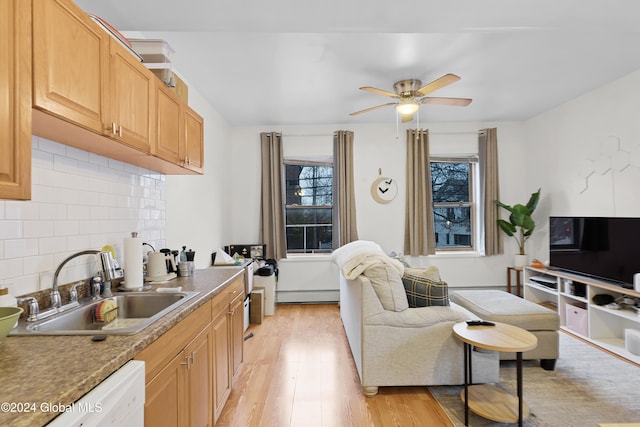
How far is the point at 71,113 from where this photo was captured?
127 centimetres

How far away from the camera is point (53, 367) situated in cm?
95

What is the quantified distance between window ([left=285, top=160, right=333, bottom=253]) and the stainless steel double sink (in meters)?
3.26

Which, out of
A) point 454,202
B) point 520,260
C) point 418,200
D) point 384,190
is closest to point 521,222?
point 520,260

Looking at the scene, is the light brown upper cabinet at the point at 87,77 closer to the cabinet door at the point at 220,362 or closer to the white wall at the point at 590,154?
the cabinet door at the point at 220,362

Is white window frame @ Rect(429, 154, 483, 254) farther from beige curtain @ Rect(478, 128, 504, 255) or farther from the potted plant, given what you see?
the potted plant

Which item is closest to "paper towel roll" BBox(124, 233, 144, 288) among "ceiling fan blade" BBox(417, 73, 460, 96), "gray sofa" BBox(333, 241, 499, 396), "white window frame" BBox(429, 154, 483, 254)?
"gray sofa" BBox(333, 241, 499, 396)

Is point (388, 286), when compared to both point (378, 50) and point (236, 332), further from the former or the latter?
point (378, 50)

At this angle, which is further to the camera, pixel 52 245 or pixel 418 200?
pixel 418 200

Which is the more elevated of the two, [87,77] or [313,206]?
[87,77]

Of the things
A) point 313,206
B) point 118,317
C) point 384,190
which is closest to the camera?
point 118,317

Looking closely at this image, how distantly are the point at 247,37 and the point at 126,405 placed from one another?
2540mm

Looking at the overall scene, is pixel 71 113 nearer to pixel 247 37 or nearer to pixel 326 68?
pixel 247 37

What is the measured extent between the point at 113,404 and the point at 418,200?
4.55 m

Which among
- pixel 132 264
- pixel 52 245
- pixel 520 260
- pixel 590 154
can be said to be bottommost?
pixel 520 260
